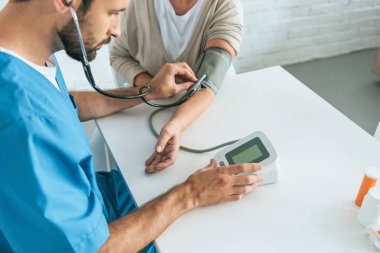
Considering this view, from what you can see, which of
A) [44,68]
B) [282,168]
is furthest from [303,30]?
[44,68]

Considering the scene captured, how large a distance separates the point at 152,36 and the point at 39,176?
0.86 metres

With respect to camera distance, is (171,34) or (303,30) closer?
(171,34)

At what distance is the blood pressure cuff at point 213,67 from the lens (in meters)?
1.19

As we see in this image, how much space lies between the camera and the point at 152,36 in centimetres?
136

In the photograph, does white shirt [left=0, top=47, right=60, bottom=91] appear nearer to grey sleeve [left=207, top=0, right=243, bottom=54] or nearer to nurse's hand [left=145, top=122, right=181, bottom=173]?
nurse's hand [left=145, top=122, right=181, bottom=173]

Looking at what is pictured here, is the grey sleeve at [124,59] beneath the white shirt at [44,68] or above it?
beneath

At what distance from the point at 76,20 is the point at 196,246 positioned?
534mm

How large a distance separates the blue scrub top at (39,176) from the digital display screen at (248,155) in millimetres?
371

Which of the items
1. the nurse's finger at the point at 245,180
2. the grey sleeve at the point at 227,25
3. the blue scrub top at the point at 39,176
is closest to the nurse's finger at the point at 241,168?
the nurse's finger at the point at 245,180

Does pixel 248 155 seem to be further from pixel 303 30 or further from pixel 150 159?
pixel 303 30

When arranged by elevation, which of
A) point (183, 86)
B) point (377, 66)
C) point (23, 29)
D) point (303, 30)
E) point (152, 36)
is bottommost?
point (377, 66)

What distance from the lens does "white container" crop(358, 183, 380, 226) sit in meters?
0.75

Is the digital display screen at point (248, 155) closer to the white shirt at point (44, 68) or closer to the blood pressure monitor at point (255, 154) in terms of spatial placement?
the blood pressure monitor at point (255, 154)

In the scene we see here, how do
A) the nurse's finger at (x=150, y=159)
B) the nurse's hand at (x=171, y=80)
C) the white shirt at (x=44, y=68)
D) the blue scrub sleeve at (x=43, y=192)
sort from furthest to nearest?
the nurse's hand at (x=171, y=80), the nurse's finger at (x=150, y=159), the white shirt at (x=44, y=68), the blue scrub sleeve at (x=43, y=192)
